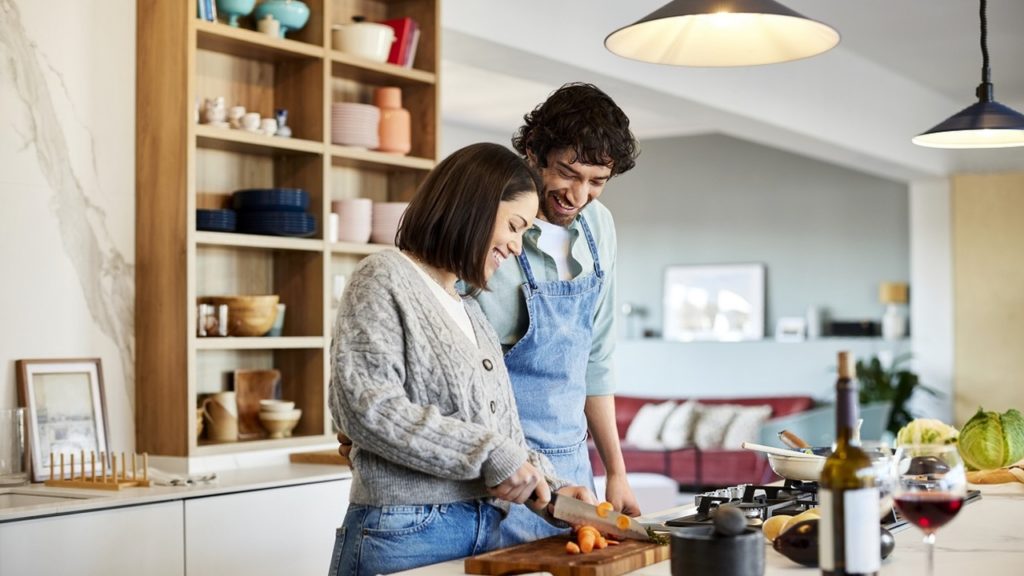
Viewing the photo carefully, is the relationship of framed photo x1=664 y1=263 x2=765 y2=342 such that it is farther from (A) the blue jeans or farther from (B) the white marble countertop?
(A) the blue jeans

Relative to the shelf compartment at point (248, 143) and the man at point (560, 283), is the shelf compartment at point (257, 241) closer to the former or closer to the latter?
the shelf compartment at point (248, 143)

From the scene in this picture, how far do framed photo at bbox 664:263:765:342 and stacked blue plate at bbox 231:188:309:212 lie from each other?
266 inches

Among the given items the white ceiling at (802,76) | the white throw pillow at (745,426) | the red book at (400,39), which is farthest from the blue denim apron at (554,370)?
the white throw pillow at (745,426)

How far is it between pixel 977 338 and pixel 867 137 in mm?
2368

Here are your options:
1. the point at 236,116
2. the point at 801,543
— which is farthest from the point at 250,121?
the point at 801,543

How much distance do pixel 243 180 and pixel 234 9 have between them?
21.3 inches

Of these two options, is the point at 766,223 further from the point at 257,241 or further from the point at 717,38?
the point at 717,38

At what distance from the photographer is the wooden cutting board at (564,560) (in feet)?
5.46

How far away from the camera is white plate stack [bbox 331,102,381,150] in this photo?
3836mm

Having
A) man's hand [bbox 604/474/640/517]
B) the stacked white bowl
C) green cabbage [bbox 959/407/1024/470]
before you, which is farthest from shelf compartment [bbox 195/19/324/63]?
green cabbage [bbox 959/407/1024/470]

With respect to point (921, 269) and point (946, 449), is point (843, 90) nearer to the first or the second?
point (921, 269)

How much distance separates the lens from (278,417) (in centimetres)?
365

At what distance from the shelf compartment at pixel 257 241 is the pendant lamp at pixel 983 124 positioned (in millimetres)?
1890

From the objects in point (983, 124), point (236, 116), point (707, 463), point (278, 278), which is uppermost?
point (236, 116)
